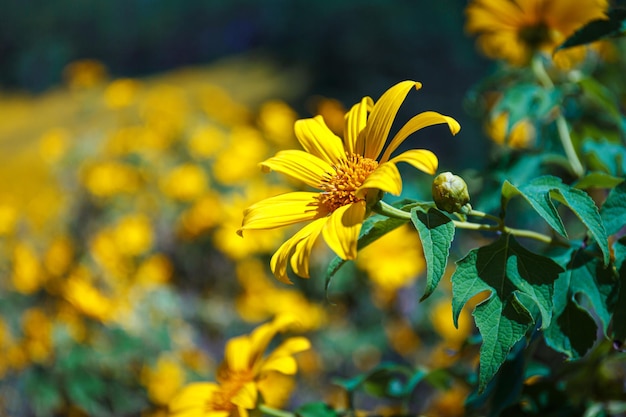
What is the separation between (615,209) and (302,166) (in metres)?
0.29

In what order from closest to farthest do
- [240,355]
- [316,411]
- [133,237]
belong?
1. [316,411]
2. [240,355]
3. [133,237]

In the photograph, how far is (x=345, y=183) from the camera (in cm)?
64

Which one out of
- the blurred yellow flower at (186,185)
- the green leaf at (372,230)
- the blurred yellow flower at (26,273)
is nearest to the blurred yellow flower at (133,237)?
the blurred yellow flower at (186,185)

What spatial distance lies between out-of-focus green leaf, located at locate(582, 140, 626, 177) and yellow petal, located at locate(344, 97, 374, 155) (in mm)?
347

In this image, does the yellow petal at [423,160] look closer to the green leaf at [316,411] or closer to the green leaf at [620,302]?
the green leaf at [620,302]

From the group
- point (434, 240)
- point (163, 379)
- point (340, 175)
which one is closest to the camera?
point (434, 240)

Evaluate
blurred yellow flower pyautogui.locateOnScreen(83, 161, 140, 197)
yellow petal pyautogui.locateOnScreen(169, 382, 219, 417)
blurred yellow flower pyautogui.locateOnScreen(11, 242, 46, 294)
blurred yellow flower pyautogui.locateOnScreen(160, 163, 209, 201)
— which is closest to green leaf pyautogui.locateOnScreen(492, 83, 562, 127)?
yellow petal pyautogui.locateOnScreen(169, 382, 219, 417)

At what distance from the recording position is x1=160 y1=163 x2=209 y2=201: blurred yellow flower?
8.18 feet

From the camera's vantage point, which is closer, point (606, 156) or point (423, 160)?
point (423, 160)

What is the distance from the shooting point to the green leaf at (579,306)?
0.62 metres

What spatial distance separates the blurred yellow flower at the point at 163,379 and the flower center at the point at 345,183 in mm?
1106

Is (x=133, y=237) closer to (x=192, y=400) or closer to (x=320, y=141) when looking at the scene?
(x=192, y=400)

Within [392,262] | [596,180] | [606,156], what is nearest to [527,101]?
[606,156]

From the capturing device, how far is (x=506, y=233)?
0.60m
